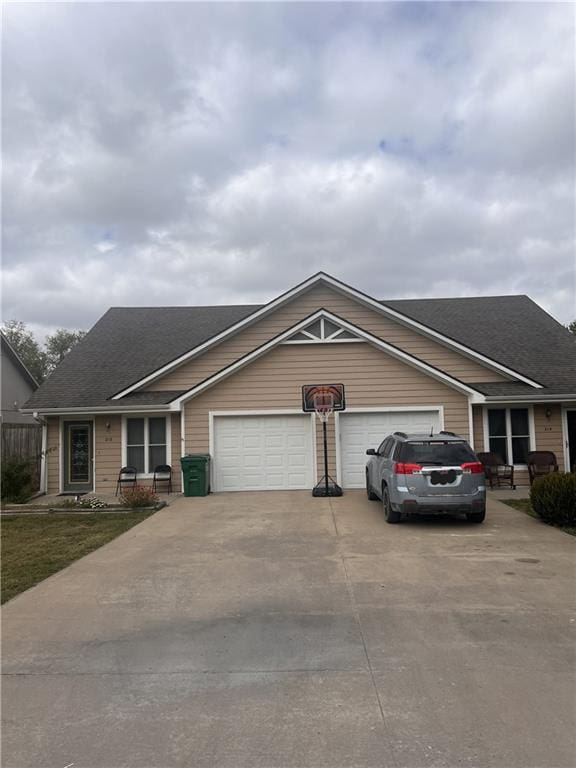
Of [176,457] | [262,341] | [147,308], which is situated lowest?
[176,457]

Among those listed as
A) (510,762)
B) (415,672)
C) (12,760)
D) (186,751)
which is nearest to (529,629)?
(415,672)

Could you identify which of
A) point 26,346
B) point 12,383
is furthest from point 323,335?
point 26,346

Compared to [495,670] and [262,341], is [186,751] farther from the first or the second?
[262,341]

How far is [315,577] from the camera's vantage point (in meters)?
6.93

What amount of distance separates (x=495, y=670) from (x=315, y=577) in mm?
2904

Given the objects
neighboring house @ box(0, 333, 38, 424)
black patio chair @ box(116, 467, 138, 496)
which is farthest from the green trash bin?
neighboring house @ box(0, 333, 38, 424)

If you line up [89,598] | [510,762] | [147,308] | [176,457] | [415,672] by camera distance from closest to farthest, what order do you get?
[510,762] < [415,672] < [89,598] < [176,457] < [147,308]

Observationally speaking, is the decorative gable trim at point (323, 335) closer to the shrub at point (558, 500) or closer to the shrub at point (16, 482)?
the shrub at point (558, 500)

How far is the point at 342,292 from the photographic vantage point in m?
16.6

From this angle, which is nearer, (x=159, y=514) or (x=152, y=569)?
(x=152, y=569)

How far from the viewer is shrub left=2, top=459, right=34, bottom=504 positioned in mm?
14250

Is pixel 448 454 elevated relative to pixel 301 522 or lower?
elevated

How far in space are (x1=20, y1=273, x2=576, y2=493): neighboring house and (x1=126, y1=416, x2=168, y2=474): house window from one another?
0.09ft

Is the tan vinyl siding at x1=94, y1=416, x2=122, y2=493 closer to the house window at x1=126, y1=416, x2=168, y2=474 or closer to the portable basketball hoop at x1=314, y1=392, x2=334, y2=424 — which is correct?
the house window at x1=126, y1=416, x2=168, y2=474
